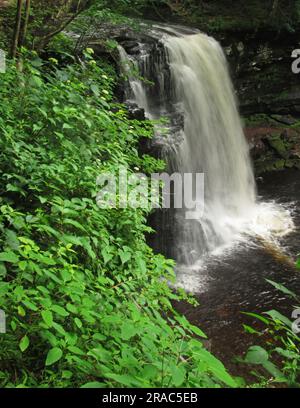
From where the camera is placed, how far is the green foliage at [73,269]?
1981 millimetres

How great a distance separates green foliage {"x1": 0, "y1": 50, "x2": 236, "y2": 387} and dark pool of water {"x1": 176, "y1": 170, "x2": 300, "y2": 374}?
2.42 meters

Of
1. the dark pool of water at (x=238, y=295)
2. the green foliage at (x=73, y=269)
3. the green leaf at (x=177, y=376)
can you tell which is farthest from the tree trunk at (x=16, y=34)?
the green leaf at (x=177, y=376)

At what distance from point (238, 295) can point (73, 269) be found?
444cm

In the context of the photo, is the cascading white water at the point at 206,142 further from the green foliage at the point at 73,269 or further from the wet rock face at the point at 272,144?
the green foliage at the point at 73,269

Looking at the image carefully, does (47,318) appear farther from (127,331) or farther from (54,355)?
(127,331)

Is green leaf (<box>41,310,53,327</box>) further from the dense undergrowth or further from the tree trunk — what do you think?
the tree trunk

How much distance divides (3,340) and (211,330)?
4035mm

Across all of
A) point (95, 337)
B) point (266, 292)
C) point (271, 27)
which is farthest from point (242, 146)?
point (95, 337)

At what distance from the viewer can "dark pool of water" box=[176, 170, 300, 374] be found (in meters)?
5.37

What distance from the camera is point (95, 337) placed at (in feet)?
6.93

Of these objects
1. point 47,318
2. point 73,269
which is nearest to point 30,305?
point 47,318

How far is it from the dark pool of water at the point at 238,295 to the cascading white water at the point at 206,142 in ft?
2.35

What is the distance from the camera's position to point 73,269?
105 inches
